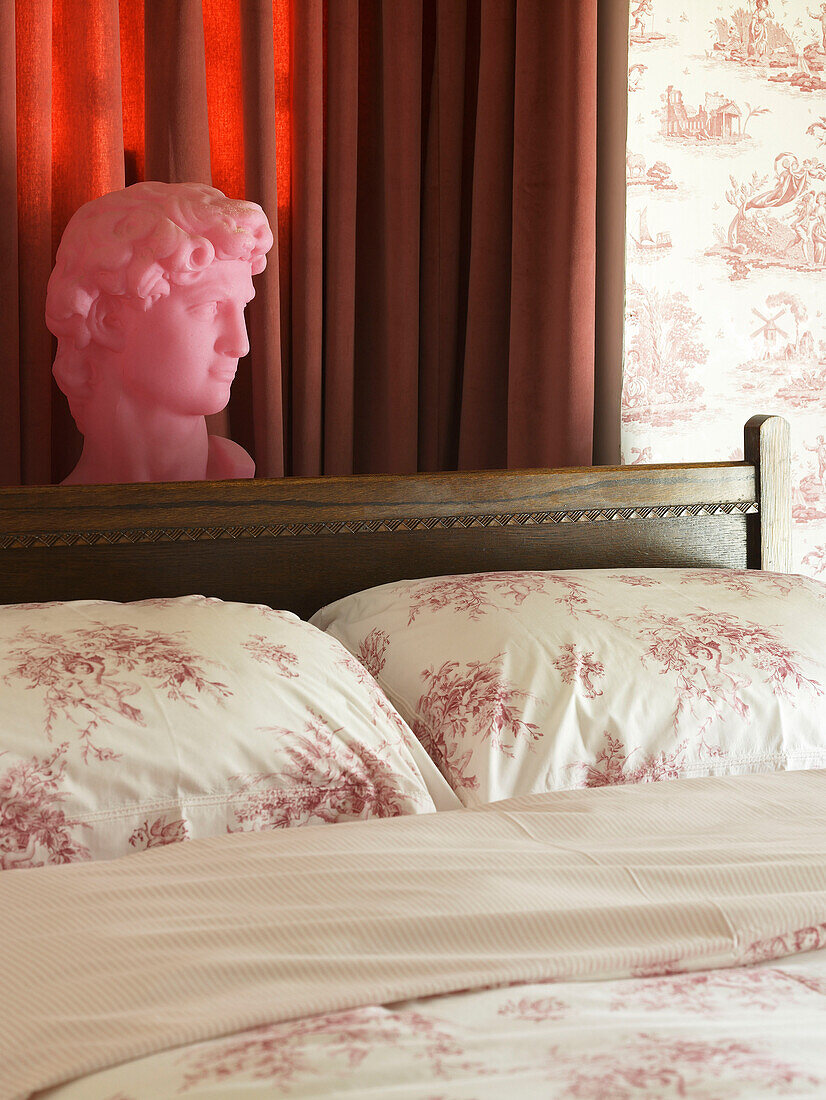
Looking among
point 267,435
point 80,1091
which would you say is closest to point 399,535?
point 267,435

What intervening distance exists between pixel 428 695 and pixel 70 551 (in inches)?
22.2

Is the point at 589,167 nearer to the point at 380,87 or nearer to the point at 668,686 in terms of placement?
the point at 380,87

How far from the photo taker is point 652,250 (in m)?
1.95

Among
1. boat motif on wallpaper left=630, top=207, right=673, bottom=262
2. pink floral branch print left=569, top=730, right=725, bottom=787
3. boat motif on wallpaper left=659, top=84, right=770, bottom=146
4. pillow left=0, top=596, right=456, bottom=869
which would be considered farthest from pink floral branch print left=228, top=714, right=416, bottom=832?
boat motif on wallpaper left=659, top=84, right=770, bottom=146

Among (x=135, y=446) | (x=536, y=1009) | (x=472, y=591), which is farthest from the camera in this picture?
(x=135, y=446)

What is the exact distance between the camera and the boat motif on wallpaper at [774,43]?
1959 millimetres

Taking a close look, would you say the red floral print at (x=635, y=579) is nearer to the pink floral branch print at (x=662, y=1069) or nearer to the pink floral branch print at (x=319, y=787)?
the pink floral branch print at (x=319, y=787)

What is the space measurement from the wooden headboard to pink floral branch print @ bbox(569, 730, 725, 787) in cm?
52

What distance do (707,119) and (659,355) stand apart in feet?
1.44

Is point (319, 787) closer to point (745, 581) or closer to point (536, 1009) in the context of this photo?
point (536, 1009)

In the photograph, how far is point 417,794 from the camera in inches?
45.4

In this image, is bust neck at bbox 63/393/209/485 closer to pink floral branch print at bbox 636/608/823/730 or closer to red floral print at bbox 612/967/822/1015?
pink floral branch print at bbox 636/608/823/730

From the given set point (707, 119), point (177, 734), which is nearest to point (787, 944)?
point (177, 734)

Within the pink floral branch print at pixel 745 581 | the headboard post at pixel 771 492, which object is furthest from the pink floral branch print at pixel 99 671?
the headboard post at pixel 771 492
